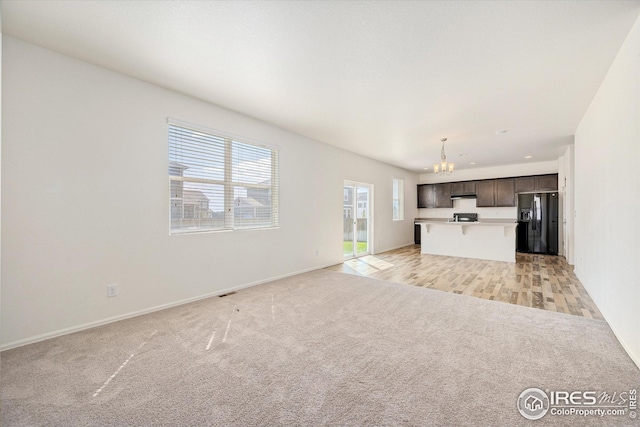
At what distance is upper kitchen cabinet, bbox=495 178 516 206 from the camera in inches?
315

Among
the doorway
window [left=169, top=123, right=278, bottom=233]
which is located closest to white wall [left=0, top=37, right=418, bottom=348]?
window [left=169, top=123, right=278, bottom=233]

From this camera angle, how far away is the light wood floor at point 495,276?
3.56 metres

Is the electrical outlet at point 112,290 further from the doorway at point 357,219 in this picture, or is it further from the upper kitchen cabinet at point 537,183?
the upper kitchen cabinet at point 537,183

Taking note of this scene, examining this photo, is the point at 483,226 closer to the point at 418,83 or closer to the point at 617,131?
the point at 617,131

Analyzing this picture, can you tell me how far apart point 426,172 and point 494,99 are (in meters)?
6.37

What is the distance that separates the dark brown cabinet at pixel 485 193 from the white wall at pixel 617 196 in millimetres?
4798

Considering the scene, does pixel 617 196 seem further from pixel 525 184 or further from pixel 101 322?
pixel 525 184

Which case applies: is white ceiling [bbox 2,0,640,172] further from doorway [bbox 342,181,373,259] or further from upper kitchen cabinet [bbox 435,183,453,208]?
upper kitchen cabinet [bbox 435,183,453,208]

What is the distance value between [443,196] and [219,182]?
25.6 feet

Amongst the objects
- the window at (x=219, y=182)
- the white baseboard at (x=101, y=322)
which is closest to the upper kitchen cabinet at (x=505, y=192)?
the window at (x=219, y=182)

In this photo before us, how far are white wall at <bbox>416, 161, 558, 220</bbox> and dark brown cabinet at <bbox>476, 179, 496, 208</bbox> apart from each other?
0.27 meters

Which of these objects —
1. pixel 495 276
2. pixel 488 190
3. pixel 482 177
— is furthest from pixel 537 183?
pixel 495 276

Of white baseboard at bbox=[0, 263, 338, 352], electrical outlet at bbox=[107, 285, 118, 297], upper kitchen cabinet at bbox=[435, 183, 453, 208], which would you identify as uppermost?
upper kitchen cabinet at bbox=[435, 183, 453, 208]

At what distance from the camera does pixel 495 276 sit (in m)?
4.88
